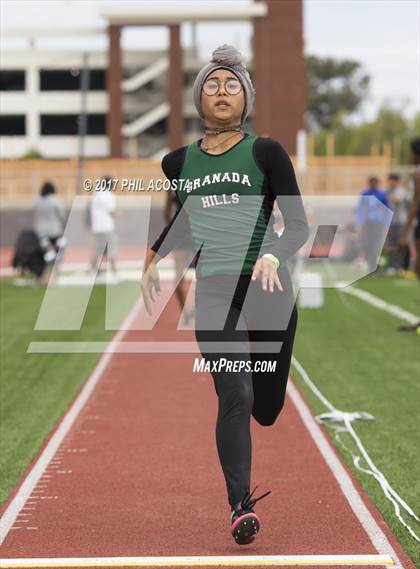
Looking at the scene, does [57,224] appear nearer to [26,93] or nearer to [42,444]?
[42,444]

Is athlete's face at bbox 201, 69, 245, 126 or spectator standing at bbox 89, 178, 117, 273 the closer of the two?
athlete's face at bbox 201, 69, 245, 126

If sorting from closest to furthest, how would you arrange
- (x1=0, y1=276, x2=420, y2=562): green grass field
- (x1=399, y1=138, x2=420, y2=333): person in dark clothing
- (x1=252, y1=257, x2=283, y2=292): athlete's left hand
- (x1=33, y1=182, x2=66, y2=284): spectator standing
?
(x1=252, y1=257, x2=283, y2=292): athlete's left hand
(x1=0, y1=276, x2=420, y2=562): green grass field
(x1=399, y1=138, x2=420, y2=333): person in dark clothing
(x1=33, y1=182, x2=66, y2=284): spectator standing

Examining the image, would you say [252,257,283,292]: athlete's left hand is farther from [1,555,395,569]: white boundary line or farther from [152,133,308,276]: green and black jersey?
[1,555,395,569]: white boundary line

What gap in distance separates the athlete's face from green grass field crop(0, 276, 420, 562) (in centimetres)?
220

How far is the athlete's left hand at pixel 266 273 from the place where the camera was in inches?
193

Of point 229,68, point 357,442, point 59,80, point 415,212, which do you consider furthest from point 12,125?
point 229,68

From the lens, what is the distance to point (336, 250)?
110 ft

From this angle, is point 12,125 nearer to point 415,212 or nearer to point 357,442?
point 415,212

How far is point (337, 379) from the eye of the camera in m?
11.0

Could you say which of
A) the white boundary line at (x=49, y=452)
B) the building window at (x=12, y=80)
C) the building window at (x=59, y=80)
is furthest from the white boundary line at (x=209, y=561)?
the building window at (x=12, y=80)

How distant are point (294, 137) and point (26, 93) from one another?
781 inches

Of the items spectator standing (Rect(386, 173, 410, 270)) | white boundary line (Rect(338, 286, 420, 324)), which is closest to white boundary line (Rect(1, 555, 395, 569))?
white boundary line (Rect(338, 286, 420, 324))

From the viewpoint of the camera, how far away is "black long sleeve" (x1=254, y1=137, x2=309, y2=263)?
512 centimetres

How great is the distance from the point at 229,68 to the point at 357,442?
11.4 ft
